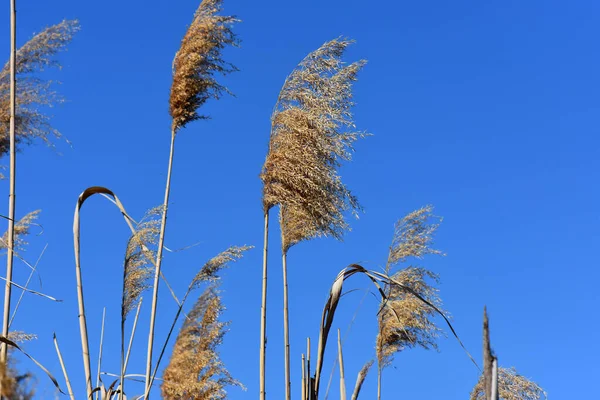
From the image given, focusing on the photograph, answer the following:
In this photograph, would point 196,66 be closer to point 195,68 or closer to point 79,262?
point 195,68

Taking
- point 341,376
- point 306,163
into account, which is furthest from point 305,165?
point 341,376

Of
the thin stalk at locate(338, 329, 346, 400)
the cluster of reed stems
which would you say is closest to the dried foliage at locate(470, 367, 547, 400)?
the cluster of reed stems

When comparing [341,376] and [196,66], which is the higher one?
[196,66]

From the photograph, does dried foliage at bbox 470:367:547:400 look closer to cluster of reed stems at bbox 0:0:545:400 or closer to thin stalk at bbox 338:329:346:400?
cluster of reed stems at bbox 0:0:545:400

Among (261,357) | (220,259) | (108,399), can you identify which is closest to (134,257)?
(220,259)

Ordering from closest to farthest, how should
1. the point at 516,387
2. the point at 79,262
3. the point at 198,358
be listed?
the point at 79,262 < the point at 198,358 < the point at 516,387

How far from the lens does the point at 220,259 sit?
423 centimetres

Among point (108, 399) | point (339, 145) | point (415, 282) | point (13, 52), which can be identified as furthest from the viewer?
point (415, 282)

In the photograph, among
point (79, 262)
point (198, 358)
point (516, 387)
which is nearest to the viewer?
point (79, 262)

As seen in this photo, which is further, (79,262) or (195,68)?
(195,68)

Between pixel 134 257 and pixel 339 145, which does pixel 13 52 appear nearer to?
pixel 134 257

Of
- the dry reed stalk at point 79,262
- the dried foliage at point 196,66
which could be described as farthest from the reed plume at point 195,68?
the dry reed stalk at point 79,262

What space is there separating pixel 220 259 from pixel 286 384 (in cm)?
80

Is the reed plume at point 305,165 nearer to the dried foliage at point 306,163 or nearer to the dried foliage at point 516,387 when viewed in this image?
the dried foliage at point 306,163
